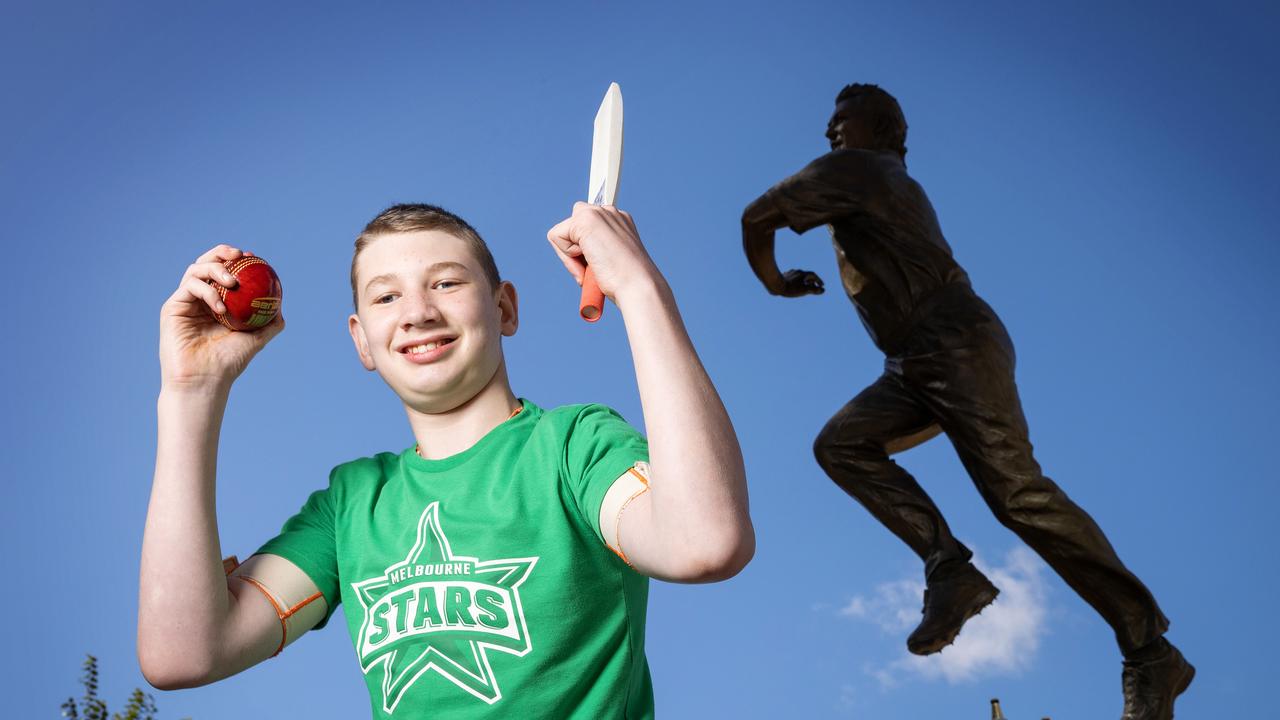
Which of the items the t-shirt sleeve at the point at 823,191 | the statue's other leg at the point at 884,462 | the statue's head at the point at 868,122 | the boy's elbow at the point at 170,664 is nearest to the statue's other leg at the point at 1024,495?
the statue's other leg at the point at 884,462

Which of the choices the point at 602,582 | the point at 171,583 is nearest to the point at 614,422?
the point at 602,582

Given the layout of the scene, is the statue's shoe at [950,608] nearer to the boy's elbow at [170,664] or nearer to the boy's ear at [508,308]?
the boy's ear at [508,308]

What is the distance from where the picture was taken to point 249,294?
1.76m

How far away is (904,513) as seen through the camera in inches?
157

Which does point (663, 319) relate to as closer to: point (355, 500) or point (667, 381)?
point (667, 381)

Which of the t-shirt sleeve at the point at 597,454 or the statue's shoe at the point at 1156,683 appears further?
the statue's shoe at the point at 1156,683

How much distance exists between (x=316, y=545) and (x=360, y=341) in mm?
314

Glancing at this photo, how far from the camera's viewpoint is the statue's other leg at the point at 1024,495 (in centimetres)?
393

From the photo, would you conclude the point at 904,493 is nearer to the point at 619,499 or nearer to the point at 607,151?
the point at 607,151

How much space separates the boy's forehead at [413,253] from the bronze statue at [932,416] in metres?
2.49

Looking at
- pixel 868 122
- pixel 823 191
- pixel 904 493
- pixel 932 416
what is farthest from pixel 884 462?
pixel 868 122

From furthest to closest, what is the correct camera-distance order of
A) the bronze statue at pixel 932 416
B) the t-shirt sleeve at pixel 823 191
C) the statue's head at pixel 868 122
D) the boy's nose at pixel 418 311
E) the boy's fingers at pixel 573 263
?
the statue's head at pixel 868 122
the t-shirt sleeve at pixel 823 191
the bronze statue at pixel 932 416
the boy's nose at pixel 418 311
the boy's fingers at pixel 573 263

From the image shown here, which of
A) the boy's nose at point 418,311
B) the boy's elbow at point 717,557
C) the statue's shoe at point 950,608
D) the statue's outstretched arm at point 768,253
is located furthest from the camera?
the statue's outstretched arm at point 768,253

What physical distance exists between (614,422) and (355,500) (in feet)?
1.44
